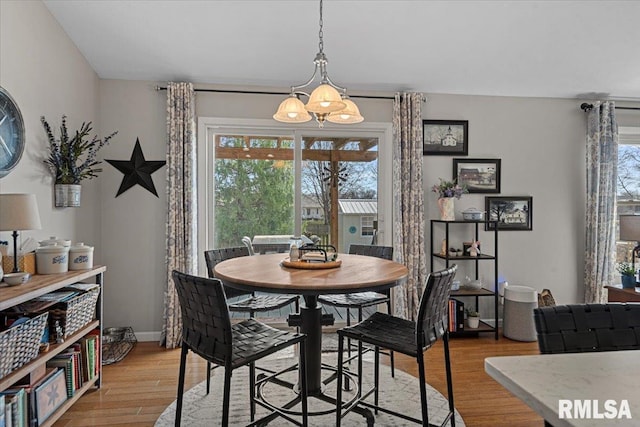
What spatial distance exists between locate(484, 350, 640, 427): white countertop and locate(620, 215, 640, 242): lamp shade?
3.10 meters

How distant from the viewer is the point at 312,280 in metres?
1.85

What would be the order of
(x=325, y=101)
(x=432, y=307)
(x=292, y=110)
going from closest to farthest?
(x=432, y=307) < (x=325, y=101) < (x=292, y=110)

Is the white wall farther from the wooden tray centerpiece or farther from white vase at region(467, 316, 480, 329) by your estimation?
white vase at region(467, 316, 480, 329)

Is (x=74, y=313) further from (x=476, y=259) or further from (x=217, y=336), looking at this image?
(x=476, y=259)

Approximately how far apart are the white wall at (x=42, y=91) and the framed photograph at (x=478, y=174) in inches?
138

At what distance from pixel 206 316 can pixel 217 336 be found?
4.0 inches

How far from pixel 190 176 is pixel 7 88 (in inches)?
56.3

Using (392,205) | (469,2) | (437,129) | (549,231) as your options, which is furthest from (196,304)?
(549,231)

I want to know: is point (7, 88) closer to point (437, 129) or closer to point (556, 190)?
point (437, 129)

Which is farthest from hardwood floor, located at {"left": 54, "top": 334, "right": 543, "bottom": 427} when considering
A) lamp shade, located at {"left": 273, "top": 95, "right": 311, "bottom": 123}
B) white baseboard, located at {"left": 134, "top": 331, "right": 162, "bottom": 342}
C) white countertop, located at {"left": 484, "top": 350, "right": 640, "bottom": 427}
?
lamp shade, located at {"left": 273, "top": 95, "right": 311, "bottom": 123}

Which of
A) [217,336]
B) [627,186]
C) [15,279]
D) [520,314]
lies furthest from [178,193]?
[627,186]

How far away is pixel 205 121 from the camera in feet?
11.9

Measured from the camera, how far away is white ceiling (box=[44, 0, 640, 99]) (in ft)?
9.33

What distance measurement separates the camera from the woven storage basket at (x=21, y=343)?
69.1 inches
